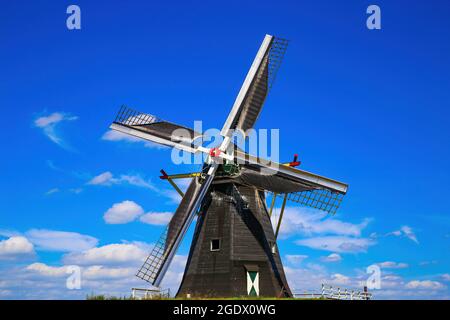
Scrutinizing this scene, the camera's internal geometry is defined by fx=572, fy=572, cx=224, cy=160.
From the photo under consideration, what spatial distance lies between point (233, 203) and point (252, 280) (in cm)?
427

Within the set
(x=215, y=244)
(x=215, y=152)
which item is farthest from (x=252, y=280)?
(x=215, y=152)

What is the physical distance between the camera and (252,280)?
101ft

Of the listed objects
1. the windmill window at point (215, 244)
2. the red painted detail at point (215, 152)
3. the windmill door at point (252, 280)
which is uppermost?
the red painted detail at point (215, 152)

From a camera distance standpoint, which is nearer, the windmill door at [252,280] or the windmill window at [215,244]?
the windmill door at [252,280]

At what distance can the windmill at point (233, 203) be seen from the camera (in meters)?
30.5

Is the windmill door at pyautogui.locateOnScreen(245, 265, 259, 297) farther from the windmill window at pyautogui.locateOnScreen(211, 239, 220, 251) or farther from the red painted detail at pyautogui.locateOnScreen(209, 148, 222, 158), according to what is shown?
the red painted detail at pyautogui.locateOnScreen(209, 148, 222, 158)

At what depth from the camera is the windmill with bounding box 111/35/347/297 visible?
30500 millimetres

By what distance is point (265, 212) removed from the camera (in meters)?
33.0

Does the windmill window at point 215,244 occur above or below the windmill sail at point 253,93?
below

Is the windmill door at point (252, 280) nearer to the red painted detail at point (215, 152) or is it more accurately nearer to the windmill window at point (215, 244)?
the windmill window at point (215, 244)
